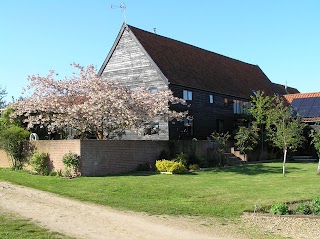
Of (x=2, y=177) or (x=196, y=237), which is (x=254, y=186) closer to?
(x=196, y=237)

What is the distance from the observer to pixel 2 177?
18.9 metres

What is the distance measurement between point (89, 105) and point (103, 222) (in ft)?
43.6

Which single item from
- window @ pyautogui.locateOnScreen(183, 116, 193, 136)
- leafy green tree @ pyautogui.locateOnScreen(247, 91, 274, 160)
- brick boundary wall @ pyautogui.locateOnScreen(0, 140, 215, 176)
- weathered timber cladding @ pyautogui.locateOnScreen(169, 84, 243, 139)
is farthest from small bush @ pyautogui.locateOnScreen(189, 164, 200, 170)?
leafy green tree @ pyautogui.locateOnScreen(247, 91, 274, 160)

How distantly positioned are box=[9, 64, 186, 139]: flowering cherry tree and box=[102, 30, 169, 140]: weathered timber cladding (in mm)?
5221

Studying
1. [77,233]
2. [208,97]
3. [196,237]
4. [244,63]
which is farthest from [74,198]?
[244,63]

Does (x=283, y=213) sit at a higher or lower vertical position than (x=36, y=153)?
lower

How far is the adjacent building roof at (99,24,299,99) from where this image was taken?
31.9 m

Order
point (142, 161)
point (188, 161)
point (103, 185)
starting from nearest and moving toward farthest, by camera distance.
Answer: point (103, 185), point (142, 161), point (188, 161)

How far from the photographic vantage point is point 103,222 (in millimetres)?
9688

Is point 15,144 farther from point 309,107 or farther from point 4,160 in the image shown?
point 309,107

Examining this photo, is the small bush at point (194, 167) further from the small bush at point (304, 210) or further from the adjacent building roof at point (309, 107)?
the adjacent building roof at point (309, 107)

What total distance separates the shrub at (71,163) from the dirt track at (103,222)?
269 inches

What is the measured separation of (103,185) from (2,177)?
5.75 m

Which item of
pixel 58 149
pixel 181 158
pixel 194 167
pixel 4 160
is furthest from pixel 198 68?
pixel 4 160
